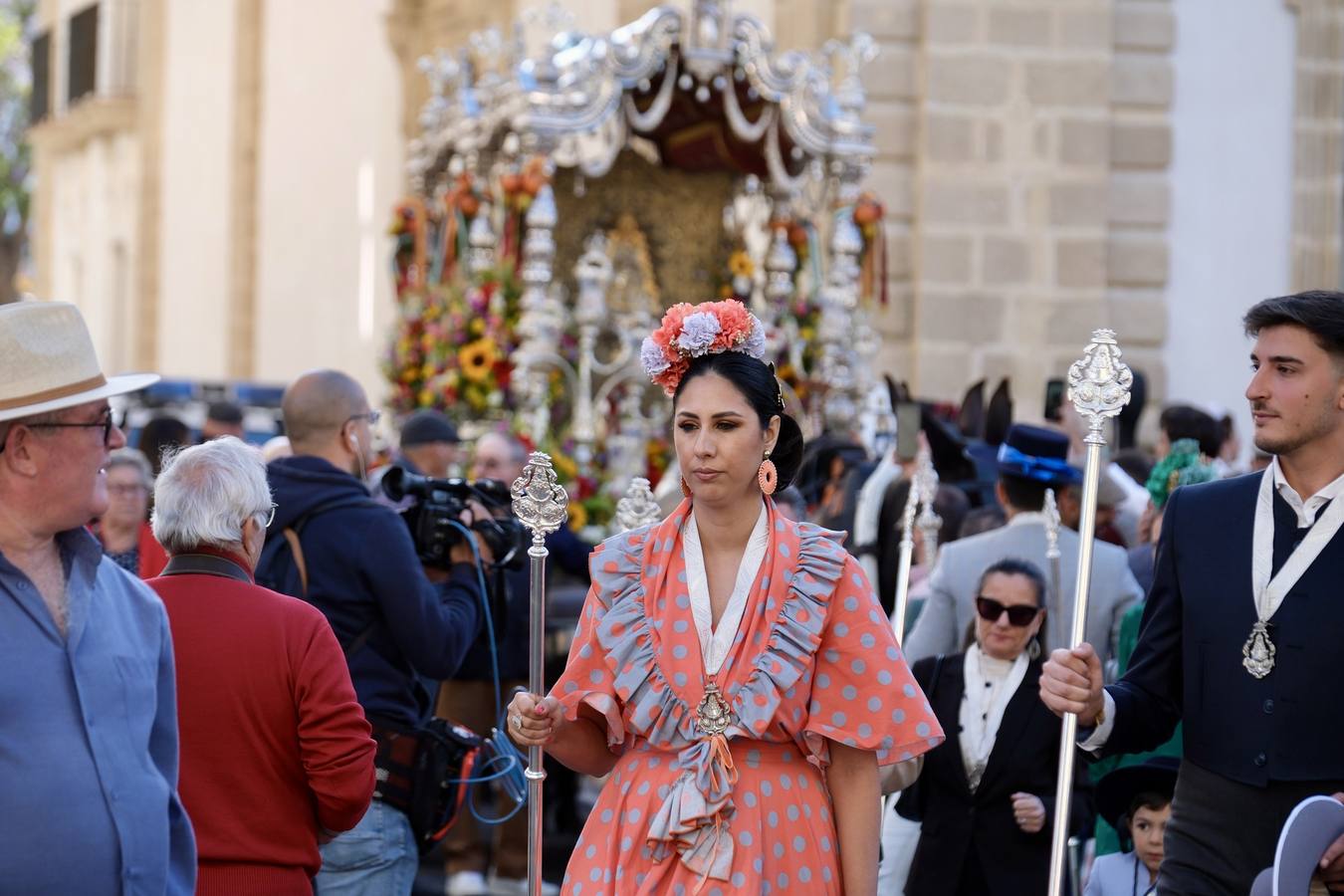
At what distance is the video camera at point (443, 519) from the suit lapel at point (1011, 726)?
148 centimetres

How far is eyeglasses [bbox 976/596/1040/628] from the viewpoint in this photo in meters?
6.03

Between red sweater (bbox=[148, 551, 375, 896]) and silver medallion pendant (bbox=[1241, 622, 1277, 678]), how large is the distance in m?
1.90

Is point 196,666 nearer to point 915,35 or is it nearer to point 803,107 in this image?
point 803,107

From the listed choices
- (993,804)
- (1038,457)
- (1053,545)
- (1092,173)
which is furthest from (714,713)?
(1092,173)

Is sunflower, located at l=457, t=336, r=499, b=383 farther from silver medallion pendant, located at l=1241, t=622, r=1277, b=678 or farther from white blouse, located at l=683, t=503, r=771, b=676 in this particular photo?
silver medallion pendant, located at l=1241, t=622, r=1277, b=678

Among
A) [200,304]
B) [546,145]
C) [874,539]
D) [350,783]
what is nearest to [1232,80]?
[546,145]

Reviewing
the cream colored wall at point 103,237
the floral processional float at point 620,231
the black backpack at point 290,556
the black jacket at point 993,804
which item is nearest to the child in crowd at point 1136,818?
the black jacket at point 993,804

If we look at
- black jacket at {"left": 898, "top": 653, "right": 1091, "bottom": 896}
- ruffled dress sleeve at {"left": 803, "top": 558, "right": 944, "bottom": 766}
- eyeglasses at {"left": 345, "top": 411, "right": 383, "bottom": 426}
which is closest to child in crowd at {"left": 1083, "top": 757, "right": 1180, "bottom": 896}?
black jacket at {"left": 898, "top": 653, "right": 1091, "bottom": 896}

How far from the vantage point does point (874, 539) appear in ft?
29.3

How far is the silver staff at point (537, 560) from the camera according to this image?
4496 millimetres

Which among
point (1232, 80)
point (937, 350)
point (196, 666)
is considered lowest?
point (196, 666)

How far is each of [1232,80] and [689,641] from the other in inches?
465

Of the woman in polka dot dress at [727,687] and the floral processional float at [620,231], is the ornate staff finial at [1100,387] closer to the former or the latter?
the woman in polka dot dress at [727,687]

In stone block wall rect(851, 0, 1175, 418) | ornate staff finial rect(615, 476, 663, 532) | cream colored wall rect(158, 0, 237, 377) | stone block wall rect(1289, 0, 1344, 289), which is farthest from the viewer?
cream colored wall rect(158, 0, 237, 377)
